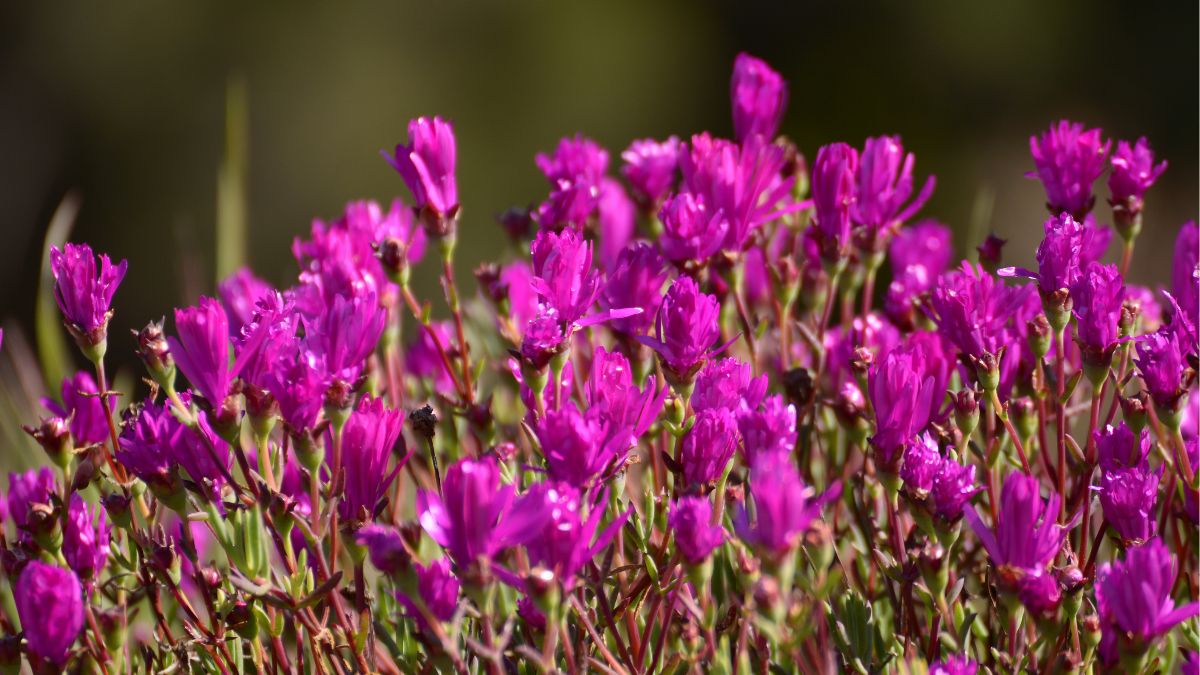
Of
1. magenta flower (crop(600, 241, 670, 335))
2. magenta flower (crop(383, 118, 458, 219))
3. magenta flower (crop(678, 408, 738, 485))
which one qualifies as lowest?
magenta flower (crop(678, 408, 738, 485))

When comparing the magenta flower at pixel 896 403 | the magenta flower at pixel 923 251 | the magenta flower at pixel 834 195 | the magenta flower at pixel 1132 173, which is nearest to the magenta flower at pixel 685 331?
the magenta flower at pixel 896 403

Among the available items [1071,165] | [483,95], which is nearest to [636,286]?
[1071,165]

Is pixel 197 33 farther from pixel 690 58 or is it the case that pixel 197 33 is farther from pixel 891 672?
pixel 891 672

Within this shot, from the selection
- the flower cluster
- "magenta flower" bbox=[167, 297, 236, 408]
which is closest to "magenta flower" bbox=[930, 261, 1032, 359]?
the flower cluster

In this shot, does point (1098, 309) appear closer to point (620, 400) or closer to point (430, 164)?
point (620, 400)

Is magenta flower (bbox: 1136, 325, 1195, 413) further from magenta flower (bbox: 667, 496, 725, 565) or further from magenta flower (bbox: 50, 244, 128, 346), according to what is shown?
magenta flower (bbox: 50, 244, 128, 346)

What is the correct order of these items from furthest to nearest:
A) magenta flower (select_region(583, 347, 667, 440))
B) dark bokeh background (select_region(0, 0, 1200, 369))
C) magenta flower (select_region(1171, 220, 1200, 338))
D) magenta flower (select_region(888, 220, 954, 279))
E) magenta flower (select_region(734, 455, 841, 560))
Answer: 1. dark bokeh background (select_region(0, 0, 1200, 369))
2. magenta flower (select_region(888, 220, 954, 279))
3. magenta flower (select_region(1171, 220, 1200, 338))
4. magenta flower (select_region(583, 347, 667, 440))
5. magenta flower (select_region(734, 455, 841, 560))

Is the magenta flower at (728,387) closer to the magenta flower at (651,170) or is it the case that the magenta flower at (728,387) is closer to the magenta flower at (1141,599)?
the magenta flower at (1141,599)
